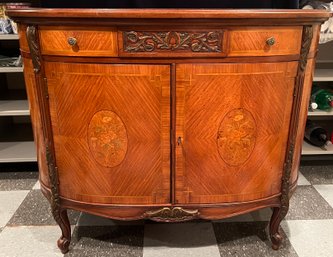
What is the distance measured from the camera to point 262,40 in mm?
1082

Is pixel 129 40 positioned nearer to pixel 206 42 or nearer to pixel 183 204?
pixel 206 42

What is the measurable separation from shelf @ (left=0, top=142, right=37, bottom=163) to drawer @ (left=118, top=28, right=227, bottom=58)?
1.20m

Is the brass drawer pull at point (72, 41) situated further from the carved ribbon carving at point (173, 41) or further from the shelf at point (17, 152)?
the shelf at point (17, 152)

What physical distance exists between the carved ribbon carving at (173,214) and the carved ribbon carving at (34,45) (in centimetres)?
67

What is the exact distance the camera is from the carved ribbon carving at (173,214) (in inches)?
49.0

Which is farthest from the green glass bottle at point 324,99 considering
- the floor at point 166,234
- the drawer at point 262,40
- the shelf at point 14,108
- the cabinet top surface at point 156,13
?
the shelf at point 14,108

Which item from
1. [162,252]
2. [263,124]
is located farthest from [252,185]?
[162,252]

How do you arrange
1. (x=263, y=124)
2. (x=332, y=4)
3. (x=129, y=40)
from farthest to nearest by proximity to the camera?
1. (x=332, y=4)
2. (x=263, y=124)
3. (x=129, y=40)

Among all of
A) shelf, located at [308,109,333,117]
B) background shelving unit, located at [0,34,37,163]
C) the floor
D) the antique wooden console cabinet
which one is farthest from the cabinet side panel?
shelf, located at [308,109,333,117]

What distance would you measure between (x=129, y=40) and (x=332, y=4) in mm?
1299

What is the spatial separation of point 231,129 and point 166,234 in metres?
0.64

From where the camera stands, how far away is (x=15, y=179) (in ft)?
6.48

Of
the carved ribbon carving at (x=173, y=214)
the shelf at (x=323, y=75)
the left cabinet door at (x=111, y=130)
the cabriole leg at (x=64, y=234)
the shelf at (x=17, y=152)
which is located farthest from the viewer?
the shelf at (x=17, y=152)

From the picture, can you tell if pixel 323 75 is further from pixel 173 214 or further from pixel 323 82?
pixel 173 214
